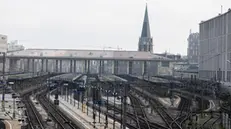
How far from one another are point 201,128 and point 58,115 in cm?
1717

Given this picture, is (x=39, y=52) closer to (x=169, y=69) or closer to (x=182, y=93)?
(x=169, y=69)

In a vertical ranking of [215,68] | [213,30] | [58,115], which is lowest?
[58,115]

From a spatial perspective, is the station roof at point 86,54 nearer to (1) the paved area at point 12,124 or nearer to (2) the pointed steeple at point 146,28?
(2) the pointed steeple at point 146,28

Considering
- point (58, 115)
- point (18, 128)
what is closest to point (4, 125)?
point (18, 128)

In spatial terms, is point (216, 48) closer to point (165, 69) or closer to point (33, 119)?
point (165, 69)

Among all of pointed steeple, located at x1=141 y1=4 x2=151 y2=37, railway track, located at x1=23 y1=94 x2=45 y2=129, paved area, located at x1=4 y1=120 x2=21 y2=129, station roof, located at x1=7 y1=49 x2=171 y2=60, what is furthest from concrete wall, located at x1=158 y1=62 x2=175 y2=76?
paved area, located at x1=4 y1=120 x2=21 y2=129

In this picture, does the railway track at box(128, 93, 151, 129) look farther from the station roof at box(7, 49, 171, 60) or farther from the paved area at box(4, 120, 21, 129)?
the station roof at box(7, 49, 171, 60)

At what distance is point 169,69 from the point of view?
11156cm

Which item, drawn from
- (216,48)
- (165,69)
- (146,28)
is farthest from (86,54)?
(216,48)

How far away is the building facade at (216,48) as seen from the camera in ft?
206

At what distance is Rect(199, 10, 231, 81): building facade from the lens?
6284 centimetres

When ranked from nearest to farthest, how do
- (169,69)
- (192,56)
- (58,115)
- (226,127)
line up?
(226,127), (58,115), (169,69), (192,56)

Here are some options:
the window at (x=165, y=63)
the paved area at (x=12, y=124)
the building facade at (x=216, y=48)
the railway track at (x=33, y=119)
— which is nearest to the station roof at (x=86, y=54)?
the window at (x=165, y=63)

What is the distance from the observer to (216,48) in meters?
Answer: 69.3
